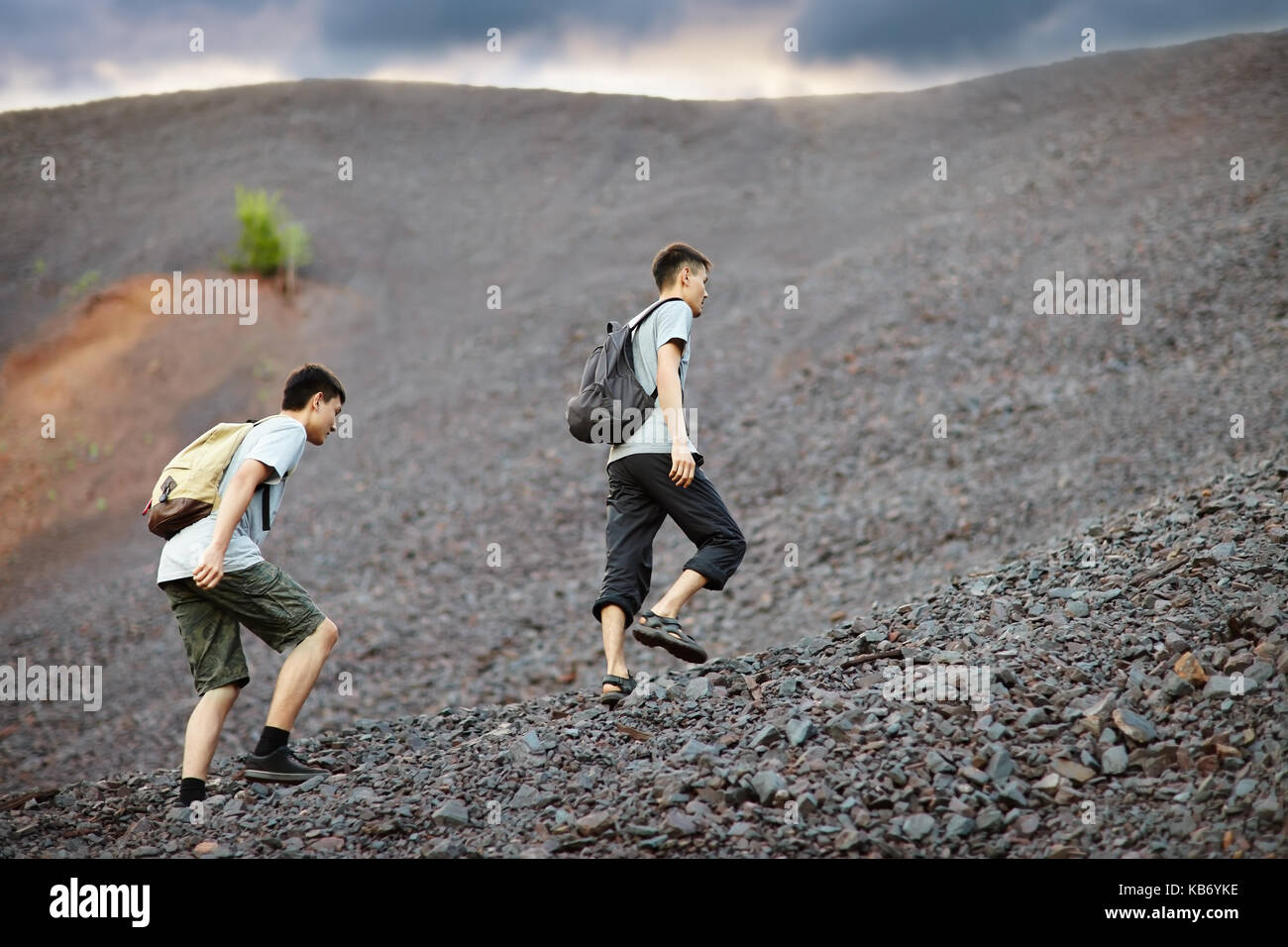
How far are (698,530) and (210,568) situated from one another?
2449 mm

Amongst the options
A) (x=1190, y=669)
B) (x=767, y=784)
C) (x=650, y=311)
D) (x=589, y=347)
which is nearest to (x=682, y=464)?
(x=650, y=311)

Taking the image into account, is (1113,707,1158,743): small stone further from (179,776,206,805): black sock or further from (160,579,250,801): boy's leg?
(179,776,206,805): black sock

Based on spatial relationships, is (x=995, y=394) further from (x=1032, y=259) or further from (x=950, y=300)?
(x=1032, y=259)

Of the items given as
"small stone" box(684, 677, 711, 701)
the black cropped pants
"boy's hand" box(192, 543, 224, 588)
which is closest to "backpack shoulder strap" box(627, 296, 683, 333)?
the black cropped pants

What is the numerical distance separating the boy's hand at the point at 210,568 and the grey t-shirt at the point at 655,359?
6.84 feet

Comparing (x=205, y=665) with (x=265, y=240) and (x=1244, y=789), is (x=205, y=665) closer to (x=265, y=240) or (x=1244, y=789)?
(x=1244, y=789)

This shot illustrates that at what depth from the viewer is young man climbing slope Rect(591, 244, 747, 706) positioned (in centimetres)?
526

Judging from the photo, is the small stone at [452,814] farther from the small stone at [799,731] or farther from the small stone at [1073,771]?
the small stone at [1073,771]

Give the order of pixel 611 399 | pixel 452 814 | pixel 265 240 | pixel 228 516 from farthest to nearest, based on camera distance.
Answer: pixel 265 240, pixel 611 399, pixel 228 516, pixel 452 814

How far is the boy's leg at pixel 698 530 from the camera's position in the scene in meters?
5.33

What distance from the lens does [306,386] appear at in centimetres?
510

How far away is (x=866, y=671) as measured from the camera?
17.1ft

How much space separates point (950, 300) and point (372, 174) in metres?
20.8
